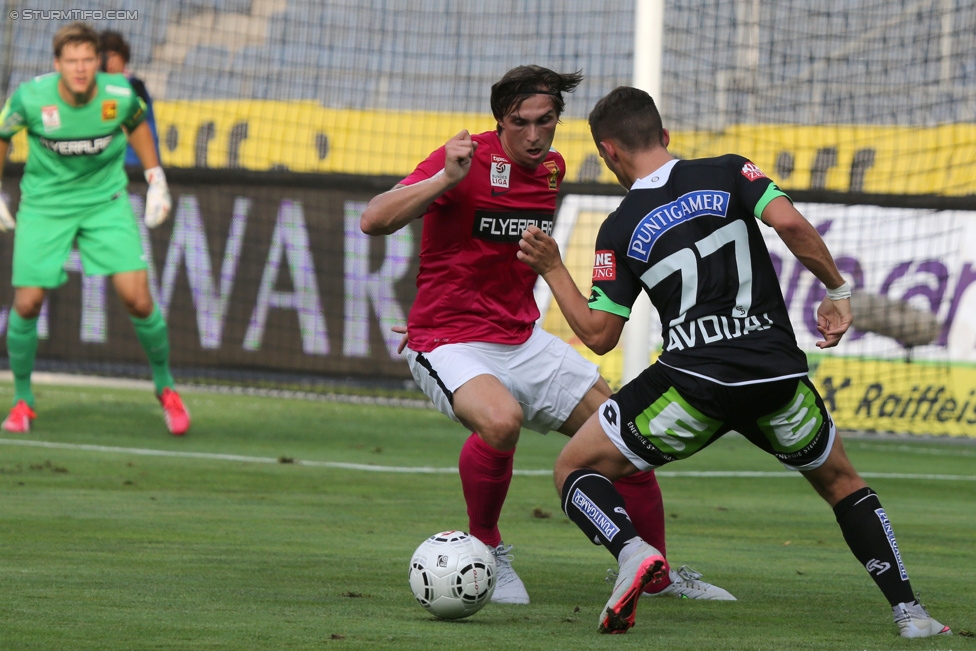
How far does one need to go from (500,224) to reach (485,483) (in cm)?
101

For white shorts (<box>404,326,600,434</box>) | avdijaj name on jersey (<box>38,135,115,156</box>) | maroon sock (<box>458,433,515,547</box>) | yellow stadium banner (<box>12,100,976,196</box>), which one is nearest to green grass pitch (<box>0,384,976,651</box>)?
maroon sock (<box>458,433,515,547</box>)

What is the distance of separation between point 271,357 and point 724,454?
15.1ft

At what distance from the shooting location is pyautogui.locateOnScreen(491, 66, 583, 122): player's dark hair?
16.5 feet

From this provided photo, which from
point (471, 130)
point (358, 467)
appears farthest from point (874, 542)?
point (471, 130)

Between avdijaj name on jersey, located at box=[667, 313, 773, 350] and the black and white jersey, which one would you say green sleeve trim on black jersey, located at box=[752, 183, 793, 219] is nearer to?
the black and white jersey

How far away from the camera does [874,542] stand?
4137 mm

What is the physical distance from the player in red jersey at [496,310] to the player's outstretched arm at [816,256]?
1117 mm

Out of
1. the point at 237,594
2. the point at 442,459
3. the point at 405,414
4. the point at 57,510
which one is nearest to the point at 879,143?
the point at 405,414

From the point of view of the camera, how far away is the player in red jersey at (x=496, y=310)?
4906mm

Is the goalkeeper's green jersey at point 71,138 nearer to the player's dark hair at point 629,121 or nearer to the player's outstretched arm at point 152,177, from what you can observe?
the player's outstretched arm at point 152,177

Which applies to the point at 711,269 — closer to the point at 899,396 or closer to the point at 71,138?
the point at 71,138

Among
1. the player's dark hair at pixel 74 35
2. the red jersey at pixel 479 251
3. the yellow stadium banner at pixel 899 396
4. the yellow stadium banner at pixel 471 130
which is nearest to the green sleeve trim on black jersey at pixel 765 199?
the red jersey at pixel 479 251

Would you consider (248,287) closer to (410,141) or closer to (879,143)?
(410,141)

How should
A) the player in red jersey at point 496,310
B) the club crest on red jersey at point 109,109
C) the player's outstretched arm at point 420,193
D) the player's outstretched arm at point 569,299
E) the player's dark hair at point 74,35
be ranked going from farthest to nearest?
1. the club crest on red jersey at point 109,109
2. the player's dark hair at point 74,35
3. the player in red jersey at point 496,310
4. the player's outstretched arm at point 420,193
5. the player's outstretched arm at point 569,299
